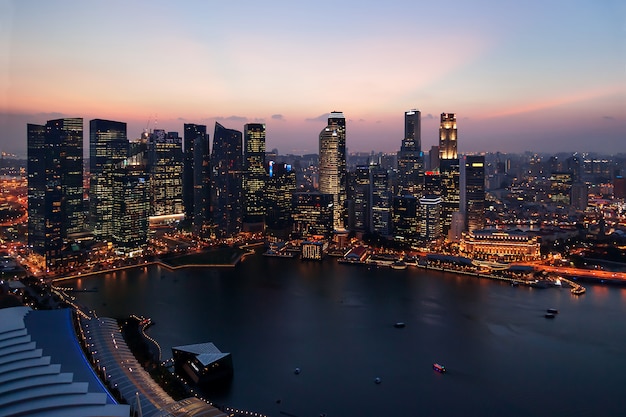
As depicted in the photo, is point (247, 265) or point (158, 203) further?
point (158, 203)

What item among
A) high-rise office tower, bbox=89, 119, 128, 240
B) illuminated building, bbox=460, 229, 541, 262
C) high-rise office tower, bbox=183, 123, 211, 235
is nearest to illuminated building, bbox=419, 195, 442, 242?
illuminated building, bbox=460, 229, 541, 262

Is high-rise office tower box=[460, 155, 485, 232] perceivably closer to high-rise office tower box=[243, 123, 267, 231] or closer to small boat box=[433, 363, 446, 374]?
high-rise office tower box=[243, 123, 267, 231]

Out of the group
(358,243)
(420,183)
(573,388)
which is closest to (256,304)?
(573,388)

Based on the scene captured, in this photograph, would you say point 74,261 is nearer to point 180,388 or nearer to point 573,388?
point 180,388

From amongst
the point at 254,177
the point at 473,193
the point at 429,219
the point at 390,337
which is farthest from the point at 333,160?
the point at 390,337

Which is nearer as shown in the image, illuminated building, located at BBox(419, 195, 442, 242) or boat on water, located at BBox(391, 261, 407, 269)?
boat on water, located at BBox(391, 261, 407, 269)

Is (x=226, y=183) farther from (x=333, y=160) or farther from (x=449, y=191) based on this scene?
(x=449, y=191)
